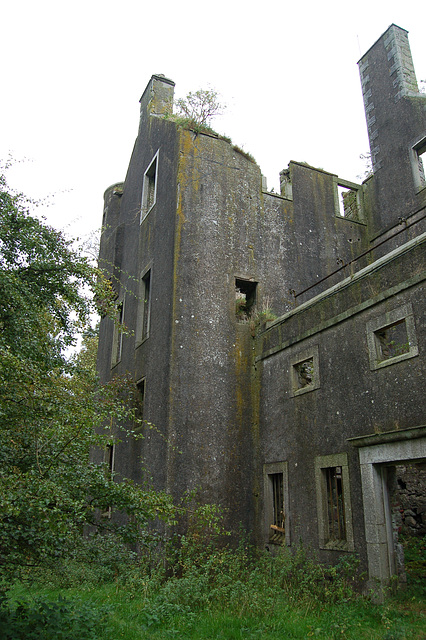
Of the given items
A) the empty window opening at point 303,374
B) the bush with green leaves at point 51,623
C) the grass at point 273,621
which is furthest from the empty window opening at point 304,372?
the bush with green leaves at point 51,623

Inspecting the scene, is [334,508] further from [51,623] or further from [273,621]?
[51,623]

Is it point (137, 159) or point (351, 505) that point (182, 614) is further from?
point (137, 159)

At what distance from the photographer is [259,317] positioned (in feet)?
42.4

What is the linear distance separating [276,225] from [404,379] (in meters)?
7.32

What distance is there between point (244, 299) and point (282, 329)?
1864 millimetres

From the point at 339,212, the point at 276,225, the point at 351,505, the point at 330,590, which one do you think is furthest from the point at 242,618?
the point at 339,212

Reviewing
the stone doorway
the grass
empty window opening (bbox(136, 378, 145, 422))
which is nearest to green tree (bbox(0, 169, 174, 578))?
the grass

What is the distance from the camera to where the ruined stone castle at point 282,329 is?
8.46 m

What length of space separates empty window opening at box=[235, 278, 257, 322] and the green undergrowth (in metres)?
5.53

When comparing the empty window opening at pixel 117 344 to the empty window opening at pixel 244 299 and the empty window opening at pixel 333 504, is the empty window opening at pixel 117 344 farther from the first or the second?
the empty window opening at pixel 333 504

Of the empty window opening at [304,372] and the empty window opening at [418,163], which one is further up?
the empty window opening at [418,163]

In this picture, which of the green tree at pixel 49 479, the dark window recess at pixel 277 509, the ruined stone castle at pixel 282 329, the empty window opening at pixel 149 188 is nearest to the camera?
the green tree at pixel 49 479

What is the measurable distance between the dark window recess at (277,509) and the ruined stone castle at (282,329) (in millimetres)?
38

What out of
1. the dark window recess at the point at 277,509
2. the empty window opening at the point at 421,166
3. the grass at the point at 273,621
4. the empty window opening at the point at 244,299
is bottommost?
Result: the grass at the point at 273,621
